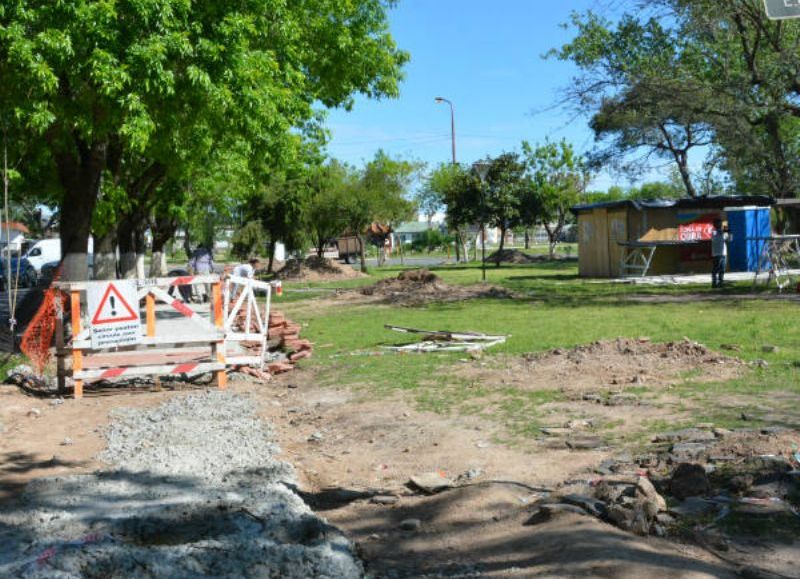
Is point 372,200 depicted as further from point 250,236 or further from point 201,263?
point 201,263

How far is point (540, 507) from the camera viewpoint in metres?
5.18

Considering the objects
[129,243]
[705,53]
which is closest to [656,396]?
[705,53]

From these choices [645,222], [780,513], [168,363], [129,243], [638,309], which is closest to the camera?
[780,513]

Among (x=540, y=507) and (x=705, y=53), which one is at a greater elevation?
(x=705, y=53)

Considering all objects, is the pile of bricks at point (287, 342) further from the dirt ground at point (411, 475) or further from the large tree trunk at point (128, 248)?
the large tree trunk at point (128, 248)

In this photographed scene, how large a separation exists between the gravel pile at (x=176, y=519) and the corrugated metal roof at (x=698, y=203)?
25.3 m

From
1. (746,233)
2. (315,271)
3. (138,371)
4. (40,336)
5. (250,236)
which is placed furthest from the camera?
(250,236)

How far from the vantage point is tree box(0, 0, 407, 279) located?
1233 cm

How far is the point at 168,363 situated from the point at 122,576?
7134mm

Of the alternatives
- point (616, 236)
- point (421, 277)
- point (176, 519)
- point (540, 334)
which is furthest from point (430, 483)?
point (616, 236)

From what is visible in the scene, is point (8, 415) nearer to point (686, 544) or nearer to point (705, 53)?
point (686, 544)

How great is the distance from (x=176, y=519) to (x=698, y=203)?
30116 mm

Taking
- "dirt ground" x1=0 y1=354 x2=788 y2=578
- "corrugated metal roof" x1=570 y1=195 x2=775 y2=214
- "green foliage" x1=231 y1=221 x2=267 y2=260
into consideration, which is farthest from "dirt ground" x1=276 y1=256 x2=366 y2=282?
"dirt ground" x1=0 y1=354 x2=788 y2=578

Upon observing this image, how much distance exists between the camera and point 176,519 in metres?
5.34
